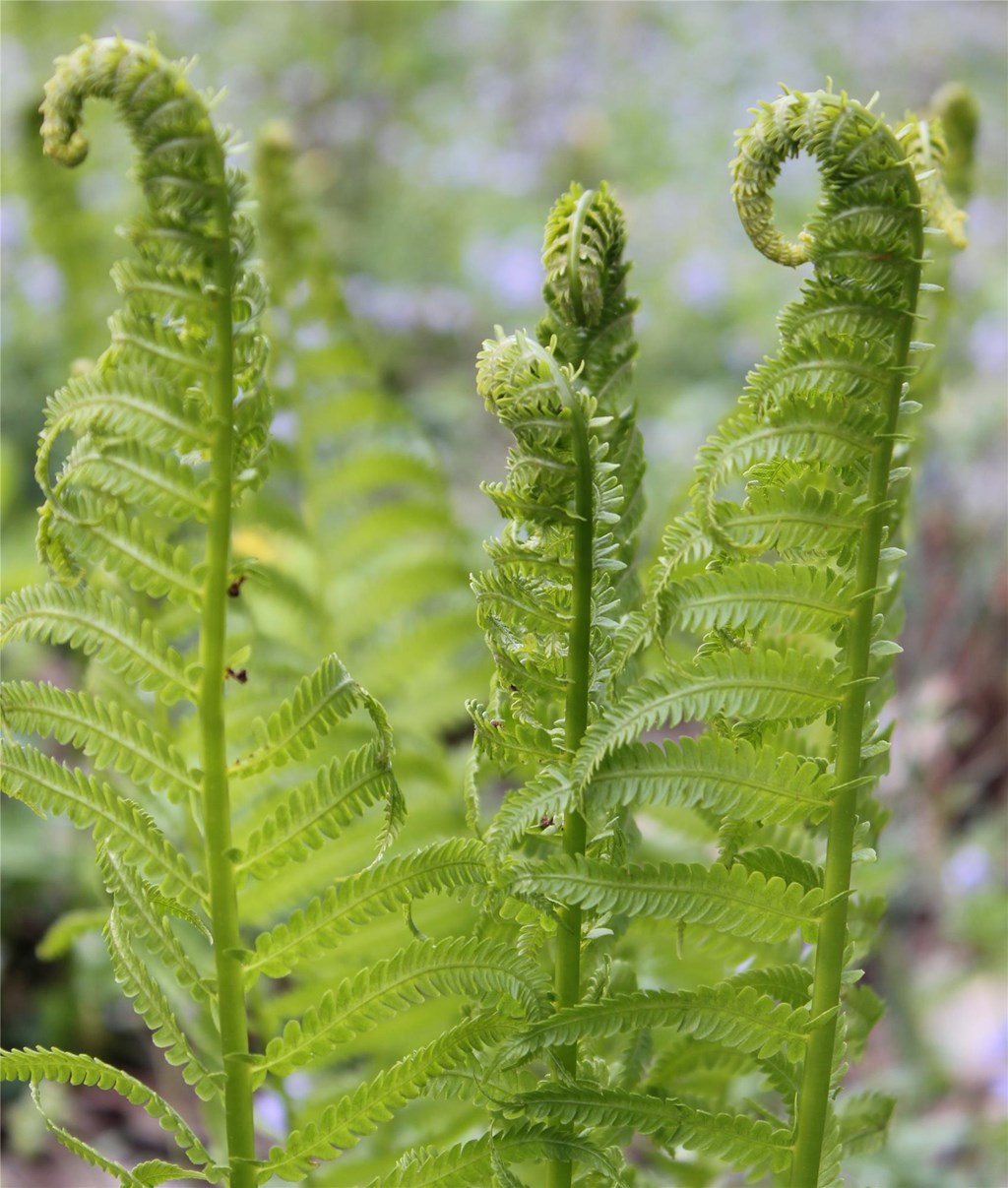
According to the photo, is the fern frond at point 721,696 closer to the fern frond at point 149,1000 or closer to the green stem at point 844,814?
the green stem at point 844,814

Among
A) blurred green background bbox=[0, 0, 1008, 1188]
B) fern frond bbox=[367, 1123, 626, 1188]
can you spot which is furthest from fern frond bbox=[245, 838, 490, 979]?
blurred green background bbox=[0, 0, 1008, 1188]

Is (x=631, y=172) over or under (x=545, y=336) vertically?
over

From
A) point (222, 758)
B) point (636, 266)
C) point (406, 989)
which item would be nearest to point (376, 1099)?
point (406, 989)

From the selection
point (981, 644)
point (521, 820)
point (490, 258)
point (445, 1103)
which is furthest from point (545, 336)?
point (490, 258)

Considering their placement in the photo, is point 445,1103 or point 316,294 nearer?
point 445,1103

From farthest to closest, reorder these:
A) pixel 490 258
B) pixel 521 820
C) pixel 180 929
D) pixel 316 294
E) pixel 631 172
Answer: pixel 631 172, pixel 490 258, pixel 316 294, pixel 180 929, pixel 521 820

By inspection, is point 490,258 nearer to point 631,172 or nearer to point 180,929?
point 631,172

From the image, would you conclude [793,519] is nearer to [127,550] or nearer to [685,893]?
[685,893]
